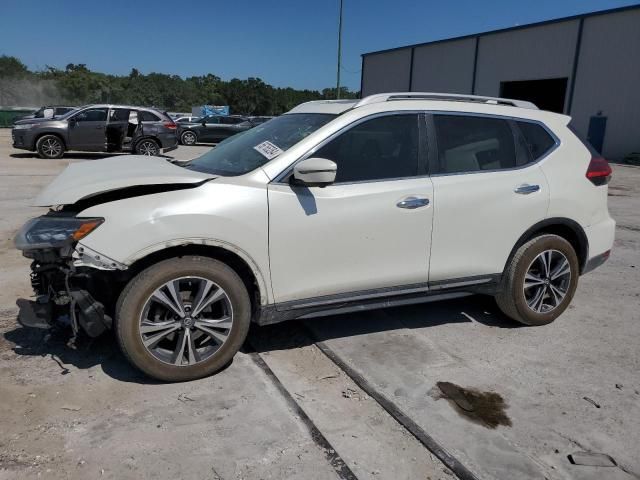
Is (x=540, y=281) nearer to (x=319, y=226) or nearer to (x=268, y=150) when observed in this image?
(x=319, y=226)

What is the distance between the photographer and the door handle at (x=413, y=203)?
381cm

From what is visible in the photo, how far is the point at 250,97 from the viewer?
83062 mm

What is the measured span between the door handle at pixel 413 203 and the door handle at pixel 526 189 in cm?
86

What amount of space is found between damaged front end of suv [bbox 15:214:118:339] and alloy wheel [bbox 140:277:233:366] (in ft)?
0.91

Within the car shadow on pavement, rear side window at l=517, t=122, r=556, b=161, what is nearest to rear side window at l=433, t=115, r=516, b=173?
rear side window at l=517, t=122, r=556, b=161

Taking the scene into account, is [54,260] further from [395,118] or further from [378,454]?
[395,118]

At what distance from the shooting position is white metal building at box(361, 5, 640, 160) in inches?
997

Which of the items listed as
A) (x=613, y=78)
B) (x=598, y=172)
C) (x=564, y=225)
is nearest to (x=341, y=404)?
(x=564, y=225)

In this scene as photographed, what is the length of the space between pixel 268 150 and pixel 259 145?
0.72 ft

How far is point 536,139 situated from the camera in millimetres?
4480

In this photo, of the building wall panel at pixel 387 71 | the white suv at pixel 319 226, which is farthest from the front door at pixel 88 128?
the building wall panel at pixel 387 71

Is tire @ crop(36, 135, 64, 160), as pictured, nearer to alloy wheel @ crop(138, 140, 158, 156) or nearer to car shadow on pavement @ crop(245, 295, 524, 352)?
alloy wheel @ crop(138, 140, 158, 156)

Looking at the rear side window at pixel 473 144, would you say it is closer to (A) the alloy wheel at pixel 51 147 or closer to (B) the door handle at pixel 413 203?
(B) the door handle at pixel 413 203

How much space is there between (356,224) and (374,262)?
0.32 metres
